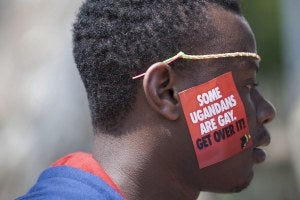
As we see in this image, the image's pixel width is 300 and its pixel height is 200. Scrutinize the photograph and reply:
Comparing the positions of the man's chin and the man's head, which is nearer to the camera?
the man's head

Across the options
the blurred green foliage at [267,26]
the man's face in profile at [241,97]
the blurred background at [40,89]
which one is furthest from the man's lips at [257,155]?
the blurred green foliage at [267,26]

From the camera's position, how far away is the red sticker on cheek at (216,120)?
3.15m

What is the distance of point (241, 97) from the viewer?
3277 mm

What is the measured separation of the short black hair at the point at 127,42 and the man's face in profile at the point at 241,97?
89 mm

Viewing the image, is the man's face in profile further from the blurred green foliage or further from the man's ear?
the blurred green foliage

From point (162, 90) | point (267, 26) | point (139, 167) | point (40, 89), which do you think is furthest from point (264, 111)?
point (267, 26)

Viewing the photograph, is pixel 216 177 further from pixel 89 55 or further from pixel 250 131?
pixel 89 55

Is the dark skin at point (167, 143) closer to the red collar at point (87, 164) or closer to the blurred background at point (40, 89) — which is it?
the red collar at point (87, 164)

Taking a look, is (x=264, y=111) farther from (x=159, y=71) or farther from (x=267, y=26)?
(x=267, y=26)

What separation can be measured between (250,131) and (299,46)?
4974 millimetres

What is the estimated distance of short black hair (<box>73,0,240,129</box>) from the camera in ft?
10.1

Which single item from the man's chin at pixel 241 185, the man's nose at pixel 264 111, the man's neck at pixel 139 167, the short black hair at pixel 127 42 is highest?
the short black hair at pixel 127 42

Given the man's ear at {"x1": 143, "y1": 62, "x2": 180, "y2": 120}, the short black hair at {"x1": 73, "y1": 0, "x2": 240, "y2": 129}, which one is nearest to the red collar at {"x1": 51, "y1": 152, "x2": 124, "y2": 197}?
the short black hair at {"x1": 73, "y1": 0, "x2": 240, "y2": 129}

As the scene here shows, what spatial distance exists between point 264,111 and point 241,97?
0.12 meters
